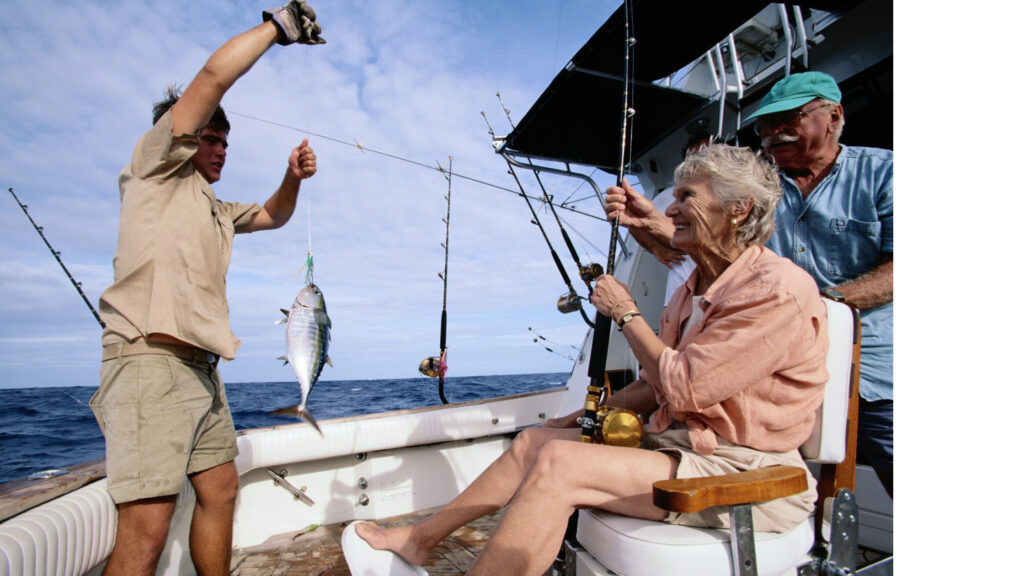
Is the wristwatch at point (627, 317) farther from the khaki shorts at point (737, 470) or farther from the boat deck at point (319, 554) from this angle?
the boat deck at point (319, 554)

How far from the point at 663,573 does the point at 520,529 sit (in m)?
0.38

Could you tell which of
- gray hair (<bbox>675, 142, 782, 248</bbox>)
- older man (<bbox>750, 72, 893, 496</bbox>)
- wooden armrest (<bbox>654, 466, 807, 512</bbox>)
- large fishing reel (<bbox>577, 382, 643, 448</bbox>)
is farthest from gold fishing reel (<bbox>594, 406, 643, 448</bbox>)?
older man (<bbox>750, 72, 893, 496</bbox>)

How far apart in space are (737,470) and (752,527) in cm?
18

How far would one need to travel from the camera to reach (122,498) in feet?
4.67

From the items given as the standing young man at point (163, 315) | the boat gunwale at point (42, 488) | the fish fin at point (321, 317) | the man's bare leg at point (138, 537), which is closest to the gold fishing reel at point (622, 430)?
the fish fin at point (321, 317)

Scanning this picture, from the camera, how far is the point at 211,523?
177 cm

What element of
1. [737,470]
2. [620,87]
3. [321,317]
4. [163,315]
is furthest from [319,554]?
[620,87]

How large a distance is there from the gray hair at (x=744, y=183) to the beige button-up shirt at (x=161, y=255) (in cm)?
162

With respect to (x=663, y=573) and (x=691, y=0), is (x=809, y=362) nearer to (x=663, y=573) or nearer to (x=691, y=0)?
(x=663, y=573)

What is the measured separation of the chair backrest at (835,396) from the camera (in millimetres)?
1449

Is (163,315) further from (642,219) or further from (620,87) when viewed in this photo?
Answer: (620,87)

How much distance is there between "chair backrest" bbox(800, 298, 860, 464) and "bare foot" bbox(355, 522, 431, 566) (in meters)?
1.27

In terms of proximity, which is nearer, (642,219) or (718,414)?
(718,414)

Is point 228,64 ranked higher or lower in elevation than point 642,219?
higher
